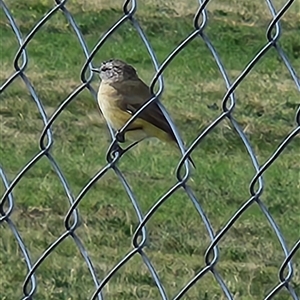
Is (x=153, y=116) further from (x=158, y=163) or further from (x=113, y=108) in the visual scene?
(x=158, y=163)

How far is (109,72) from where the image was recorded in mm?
3062

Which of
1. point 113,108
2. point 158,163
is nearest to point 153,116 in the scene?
point 113,108

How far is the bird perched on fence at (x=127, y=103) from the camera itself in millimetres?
2705

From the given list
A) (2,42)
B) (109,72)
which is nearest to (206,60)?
(2,42)

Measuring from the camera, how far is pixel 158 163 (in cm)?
524

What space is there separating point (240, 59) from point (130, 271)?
9.54 ft

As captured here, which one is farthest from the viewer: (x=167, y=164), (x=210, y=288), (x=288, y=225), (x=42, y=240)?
(x=167, y=164)

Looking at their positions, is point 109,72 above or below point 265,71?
below

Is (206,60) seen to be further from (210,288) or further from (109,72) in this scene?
(109,72)

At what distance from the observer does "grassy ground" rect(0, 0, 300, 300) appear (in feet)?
13.9

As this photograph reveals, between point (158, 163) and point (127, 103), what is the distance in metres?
2.48

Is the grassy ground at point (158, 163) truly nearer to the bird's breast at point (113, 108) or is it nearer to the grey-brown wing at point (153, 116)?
the bird's breast at point (113, 108)

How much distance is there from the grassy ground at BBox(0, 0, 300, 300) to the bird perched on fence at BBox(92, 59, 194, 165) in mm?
1191

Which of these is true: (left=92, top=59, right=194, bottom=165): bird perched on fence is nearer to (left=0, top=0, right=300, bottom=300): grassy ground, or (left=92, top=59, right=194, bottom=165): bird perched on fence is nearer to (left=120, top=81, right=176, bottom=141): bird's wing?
(left=120, top=81, right=176, bottom=141): bird's wing
